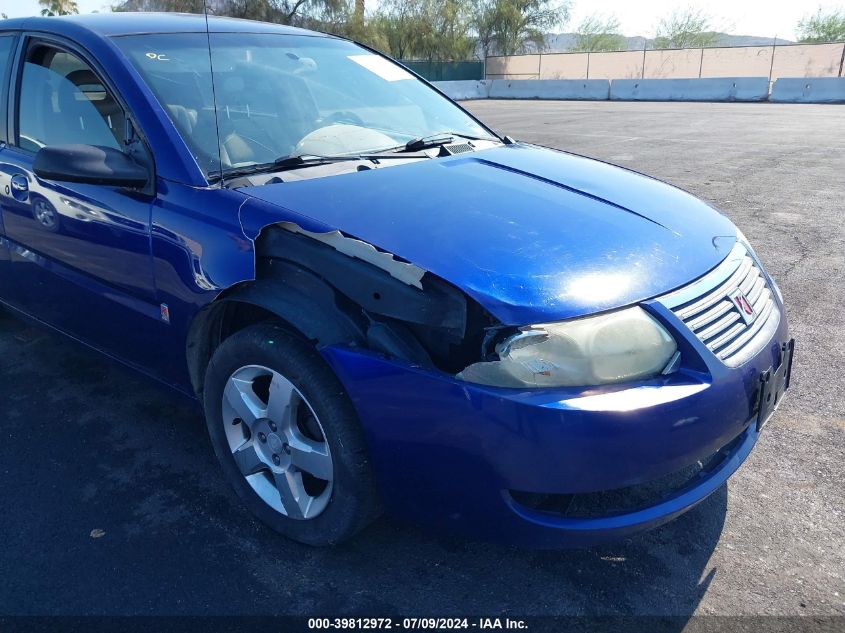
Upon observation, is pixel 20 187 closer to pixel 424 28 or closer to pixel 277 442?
pixel 277 442

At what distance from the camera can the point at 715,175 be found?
Result: 8.91 m

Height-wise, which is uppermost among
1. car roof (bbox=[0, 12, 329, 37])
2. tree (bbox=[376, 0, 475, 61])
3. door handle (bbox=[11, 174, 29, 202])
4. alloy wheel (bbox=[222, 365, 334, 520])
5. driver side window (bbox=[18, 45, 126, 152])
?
tree (bbox=[376, 0, 475, 61])

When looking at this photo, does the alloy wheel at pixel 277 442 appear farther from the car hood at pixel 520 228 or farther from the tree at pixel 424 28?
the tree at pixel 424 28

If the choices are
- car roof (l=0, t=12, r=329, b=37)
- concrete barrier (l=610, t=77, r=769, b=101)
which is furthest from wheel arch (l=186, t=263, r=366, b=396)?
concrete barrier (l=610, t=77, r=769, b=101)

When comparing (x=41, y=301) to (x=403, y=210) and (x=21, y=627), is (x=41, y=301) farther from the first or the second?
(x=403, y=210)

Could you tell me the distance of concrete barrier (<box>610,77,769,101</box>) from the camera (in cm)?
2528

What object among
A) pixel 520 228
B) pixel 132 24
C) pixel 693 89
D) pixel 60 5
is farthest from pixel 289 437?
pixel 60 5

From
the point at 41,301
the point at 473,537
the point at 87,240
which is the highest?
the point at 87,240

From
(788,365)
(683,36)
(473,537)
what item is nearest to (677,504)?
(473,537)

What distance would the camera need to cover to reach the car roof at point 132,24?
2830 mm

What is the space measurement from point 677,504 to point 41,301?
286cm

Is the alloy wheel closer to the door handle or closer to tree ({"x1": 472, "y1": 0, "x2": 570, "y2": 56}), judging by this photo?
the door handle

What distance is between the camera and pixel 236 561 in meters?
2.25

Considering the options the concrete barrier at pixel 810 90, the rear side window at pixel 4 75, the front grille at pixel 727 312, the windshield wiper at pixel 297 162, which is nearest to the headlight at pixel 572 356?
the front grille at pixel 727 312
